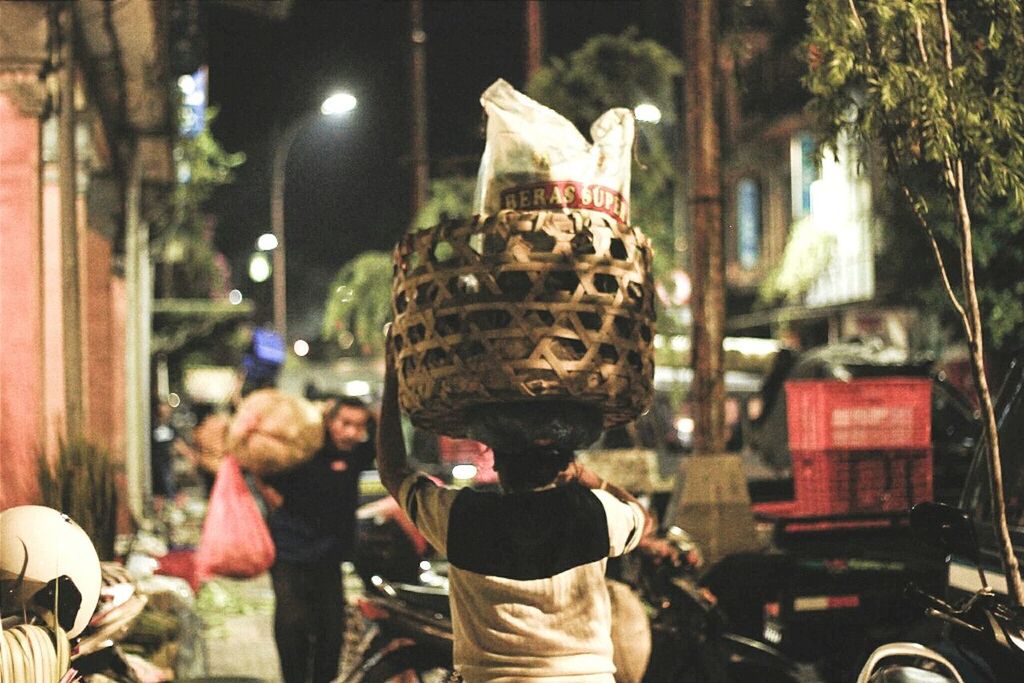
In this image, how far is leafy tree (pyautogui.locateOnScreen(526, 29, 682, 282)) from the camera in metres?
12.7

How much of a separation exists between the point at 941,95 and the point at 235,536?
13.6 feet

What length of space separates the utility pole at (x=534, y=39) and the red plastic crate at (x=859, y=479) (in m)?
7.30

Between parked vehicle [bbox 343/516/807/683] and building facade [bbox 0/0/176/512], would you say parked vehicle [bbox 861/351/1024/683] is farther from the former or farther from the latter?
building facade [bbox 0/0/176/512]

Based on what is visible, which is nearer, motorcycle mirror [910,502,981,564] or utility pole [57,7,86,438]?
motorcycle mirror [910,502,981,564]

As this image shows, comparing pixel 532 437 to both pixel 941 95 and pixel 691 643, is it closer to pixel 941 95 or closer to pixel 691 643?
pixel 941 95

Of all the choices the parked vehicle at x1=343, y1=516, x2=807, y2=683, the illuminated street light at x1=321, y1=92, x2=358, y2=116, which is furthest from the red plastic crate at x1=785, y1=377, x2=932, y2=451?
the illuminated street light at x1=321, y1=92, x2=358, y2=116

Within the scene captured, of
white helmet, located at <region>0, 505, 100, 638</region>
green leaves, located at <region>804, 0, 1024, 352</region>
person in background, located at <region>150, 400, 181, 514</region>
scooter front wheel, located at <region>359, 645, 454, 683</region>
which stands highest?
green leaves, located at <region>804, 0, 1024, 352</region>

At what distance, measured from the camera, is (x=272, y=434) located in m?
6.32

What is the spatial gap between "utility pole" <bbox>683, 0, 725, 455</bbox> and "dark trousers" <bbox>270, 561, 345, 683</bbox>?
3.07 metres

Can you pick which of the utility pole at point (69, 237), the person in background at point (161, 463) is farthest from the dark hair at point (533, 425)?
the person in background at point (161, 463)

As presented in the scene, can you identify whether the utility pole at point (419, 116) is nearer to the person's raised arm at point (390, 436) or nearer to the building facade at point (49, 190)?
the building facade at point (49, 190)

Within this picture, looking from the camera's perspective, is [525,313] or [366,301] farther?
[366,301]

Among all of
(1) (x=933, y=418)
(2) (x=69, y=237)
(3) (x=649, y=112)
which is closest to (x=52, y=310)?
(2) (x=69, y=237)

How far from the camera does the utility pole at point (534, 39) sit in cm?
1348
